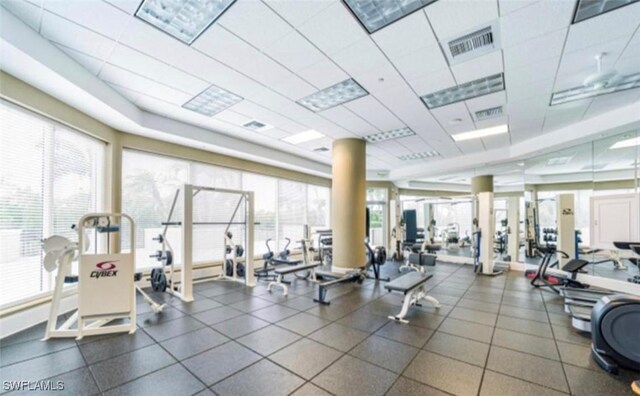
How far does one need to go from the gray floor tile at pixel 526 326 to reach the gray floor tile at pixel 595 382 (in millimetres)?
799

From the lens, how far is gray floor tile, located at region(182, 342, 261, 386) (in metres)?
2.39

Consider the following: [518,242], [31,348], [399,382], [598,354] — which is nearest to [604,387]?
[598,354]

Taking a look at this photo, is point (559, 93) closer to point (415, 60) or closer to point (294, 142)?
point (415, 60)

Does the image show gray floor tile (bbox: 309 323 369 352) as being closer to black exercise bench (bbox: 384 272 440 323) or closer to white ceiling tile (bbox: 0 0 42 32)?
black exercise bench (bbox: 384 272 440 323)

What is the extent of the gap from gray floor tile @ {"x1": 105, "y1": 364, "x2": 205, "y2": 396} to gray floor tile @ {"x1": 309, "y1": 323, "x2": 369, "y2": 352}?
131cm

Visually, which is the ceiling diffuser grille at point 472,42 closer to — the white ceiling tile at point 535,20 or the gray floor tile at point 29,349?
the white ceiling tile at point 535,20

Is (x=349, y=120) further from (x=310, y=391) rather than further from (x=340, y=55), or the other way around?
(x=310, y=391)

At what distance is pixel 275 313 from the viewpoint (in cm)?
394

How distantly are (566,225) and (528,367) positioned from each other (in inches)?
208

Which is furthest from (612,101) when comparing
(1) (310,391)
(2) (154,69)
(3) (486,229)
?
(2) (154,69)

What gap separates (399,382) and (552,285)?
14.7ft

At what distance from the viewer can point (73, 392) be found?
216cm

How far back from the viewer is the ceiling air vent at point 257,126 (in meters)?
5.41

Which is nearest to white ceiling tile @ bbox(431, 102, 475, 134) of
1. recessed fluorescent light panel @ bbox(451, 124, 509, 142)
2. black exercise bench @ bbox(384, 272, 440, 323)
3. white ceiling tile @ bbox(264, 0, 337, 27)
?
recessed fluorescent light panel @ bbox(451, 124, 509, 142)
